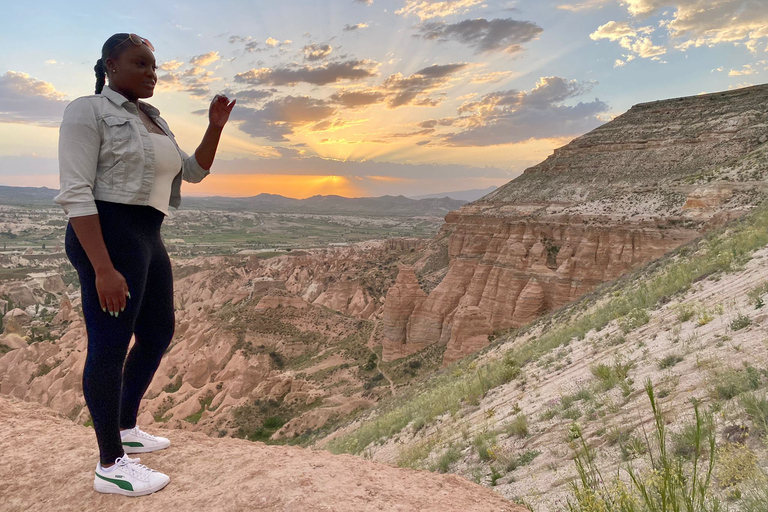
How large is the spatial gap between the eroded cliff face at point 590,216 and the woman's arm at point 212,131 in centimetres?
2020

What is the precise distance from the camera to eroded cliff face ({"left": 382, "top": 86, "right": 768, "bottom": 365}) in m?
24.2

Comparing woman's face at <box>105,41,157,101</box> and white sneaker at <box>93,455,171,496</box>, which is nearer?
white sneaker at <box>93,455,171,496</box>

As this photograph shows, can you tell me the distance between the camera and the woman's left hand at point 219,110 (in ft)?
11.9

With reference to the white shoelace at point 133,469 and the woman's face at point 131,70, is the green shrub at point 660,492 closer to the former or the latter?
the white shoelace at point 133,469

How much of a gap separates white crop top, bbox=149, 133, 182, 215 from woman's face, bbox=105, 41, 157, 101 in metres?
0.36

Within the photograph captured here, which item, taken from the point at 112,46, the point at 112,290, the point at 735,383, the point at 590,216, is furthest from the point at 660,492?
the point at 590,216

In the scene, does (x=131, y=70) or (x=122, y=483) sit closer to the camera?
(x=122, y=483)

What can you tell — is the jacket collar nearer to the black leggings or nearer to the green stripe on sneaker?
the black leggings

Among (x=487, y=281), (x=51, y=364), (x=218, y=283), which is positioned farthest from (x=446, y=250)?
(x=51, y=364)

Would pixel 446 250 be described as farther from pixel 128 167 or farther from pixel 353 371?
pixel 128 167

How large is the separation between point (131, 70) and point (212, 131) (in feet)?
2.49

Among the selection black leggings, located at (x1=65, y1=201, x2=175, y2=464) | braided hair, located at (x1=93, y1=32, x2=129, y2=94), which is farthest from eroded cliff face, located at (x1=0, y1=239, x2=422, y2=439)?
braided hair, located at (x1=93, y1=32, x2=129, y2=94)

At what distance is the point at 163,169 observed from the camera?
311 cm

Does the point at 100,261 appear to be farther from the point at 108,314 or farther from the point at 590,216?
the point at 590,216
